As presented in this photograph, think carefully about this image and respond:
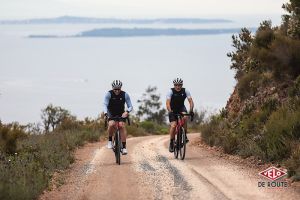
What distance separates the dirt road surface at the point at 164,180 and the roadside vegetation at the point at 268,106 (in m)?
0.78

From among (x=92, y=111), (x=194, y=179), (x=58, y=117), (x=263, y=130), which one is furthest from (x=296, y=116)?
(x=92, y=111)

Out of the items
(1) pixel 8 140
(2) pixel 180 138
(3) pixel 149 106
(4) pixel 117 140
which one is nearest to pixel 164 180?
(4) pixel 117 140

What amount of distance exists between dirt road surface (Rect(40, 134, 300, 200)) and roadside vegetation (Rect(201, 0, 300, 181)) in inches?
30.6

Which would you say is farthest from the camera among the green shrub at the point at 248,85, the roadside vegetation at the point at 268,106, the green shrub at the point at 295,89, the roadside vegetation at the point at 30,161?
the green shrub at the point at 248,85

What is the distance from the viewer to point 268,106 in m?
15.9

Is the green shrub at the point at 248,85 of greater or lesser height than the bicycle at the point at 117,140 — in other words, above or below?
above

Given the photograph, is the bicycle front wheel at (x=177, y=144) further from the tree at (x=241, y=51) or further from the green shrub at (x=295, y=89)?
the tree at (x=241, y=51)

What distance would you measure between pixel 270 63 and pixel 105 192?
8.93m

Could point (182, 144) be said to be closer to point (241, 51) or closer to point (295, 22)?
point (295, 22)

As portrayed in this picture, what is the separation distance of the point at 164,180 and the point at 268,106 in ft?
19.9

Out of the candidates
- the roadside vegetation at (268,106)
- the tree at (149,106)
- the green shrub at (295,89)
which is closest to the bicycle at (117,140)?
the roadside vegetation at (268,106)

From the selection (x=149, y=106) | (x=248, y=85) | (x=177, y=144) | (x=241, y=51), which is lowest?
(x=177, y=144)

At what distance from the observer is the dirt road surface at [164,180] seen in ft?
31.4

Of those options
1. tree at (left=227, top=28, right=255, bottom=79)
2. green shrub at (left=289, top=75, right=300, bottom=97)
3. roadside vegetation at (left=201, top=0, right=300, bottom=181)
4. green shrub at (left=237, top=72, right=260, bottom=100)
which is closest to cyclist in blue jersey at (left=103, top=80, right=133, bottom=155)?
roadside vegetation at (left=201, top=0, right=300, bottom=181)
